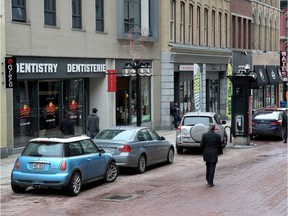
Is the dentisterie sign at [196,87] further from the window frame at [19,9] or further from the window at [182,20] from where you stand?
the window frame at [19,9]

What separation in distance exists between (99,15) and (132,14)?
10.2 ft

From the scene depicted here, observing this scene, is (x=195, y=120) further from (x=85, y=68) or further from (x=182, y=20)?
(x=182, y=20)

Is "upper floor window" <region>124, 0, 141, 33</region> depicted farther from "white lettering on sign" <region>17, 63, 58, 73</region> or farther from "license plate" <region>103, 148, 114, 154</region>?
"license plate" <region>103, 148, 114, 154</region>

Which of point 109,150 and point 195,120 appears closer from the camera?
point 109,150

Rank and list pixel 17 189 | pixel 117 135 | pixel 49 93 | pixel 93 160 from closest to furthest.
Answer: pixel 17 189, pixel 93 160, pixel 117 135, pixel 49 93

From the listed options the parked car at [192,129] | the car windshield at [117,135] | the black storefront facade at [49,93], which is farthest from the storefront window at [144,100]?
the car windshield at [117,135]

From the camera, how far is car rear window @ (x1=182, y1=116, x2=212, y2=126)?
23.5m

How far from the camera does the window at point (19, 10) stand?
2209cm

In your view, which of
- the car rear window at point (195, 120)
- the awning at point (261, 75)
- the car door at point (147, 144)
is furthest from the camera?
the awning at point (261, 75)

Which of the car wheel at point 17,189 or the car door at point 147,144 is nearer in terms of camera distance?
the car wheel at point 17,189

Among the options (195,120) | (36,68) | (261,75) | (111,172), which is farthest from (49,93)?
(261,75)

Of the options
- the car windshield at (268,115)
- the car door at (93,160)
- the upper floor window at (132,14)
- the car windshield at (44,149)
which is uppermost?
the upper floor window at (132,14)

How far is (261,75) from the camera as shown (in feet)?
177

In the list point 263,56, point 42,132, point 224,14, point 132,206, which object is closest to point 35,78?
point 42,132
